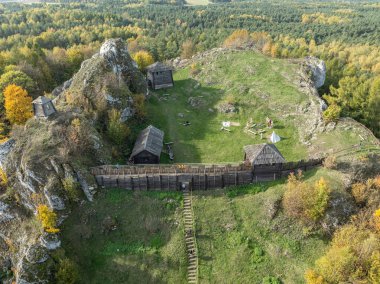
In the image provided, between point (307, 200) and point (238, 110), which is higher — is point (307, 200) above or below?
above

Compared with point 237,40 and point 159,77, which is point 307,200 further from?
point 237,40

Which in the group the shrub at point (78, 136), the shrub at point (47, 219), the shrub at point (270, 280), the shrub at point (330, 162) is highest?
the shrub at point (78, 136)

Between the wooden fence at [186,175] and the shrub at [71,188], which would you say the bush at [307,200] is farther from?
the shrub at [71,188]

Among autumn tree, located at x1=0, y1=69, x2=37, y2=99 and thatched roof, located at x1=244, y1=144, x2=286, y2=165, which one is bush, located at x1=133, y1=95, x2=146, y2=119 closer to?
thatched roof, located at x1=244, y1=144, x2=286, y2=165

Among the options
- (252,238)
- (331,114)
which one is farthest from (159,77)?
(252,238)

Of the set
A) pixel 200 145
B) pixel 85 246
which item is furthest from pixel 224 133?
pixel 85 246

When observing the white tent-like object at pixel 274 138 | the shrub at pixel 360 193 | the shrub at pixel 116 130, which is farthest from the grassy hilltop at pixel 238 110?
the shrub at pixel 360 193
